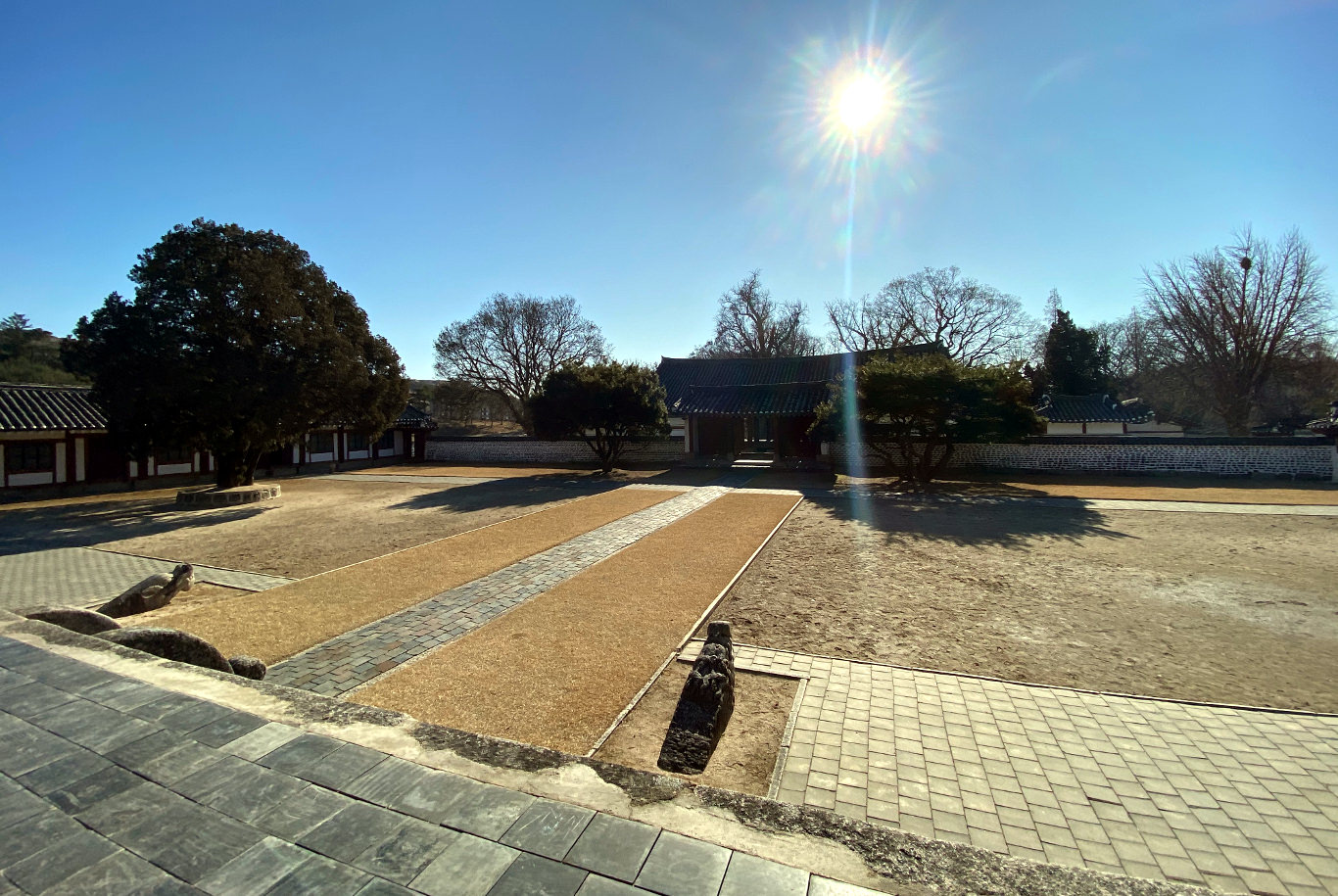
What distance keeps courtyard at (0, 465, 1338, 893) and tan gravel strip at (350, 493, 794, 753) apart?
3 cm

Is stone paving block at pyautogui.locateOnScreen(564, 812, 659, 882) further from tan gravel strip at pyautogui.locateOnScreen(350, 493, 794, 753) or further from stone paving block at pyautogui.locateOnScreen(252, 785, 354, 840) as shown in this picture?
tan gravel strip at pyautogui.locateOnScreen(350, 493, 794, 753)

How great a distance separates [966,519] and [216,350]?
1690cm

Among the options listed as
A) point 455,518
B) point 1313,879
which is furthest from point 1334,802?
point 455,518

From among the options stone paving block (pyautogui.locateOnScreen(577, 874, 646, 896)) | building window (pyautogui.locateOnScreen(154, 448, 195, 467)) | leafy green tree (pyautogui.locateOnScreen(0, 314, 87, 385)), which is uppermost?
leafy green tree (pyautogui.locateOnScreen(0, 314, 87, 385))

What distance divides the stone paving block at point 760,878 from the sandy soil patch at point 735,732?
5.90 feet

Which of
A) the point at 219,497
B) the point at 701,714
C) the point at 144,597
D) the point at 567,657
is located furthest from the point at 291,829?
the point at 219,497

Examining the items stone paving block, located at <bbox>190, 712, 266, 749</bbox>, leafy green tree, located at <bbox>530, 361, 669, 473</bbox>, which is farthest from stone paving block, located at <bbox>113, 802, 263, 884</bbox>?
leafy green tree, located at <bbox>530, 361, 669, 473</bbox>

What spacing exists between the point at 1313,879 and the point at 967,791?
1.39 m

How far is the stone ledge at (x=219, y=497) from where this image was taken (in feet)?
45.0

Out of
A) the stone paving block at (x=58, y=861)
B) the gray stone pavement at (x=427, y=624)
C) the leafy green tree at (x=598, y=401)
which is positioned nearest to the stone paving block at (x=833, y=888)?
the stone paving block at (x=58, y=861)

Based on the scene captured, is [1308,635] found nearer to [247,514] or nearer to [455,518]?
[455,518]

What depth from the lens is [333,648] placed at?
5.01m

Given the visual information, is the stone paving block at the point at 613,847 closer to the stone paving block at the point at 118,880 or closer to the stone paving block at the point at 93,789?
the stone paving block at the point at 118,880

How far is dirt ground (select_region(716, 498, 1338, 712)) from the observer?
466cm
